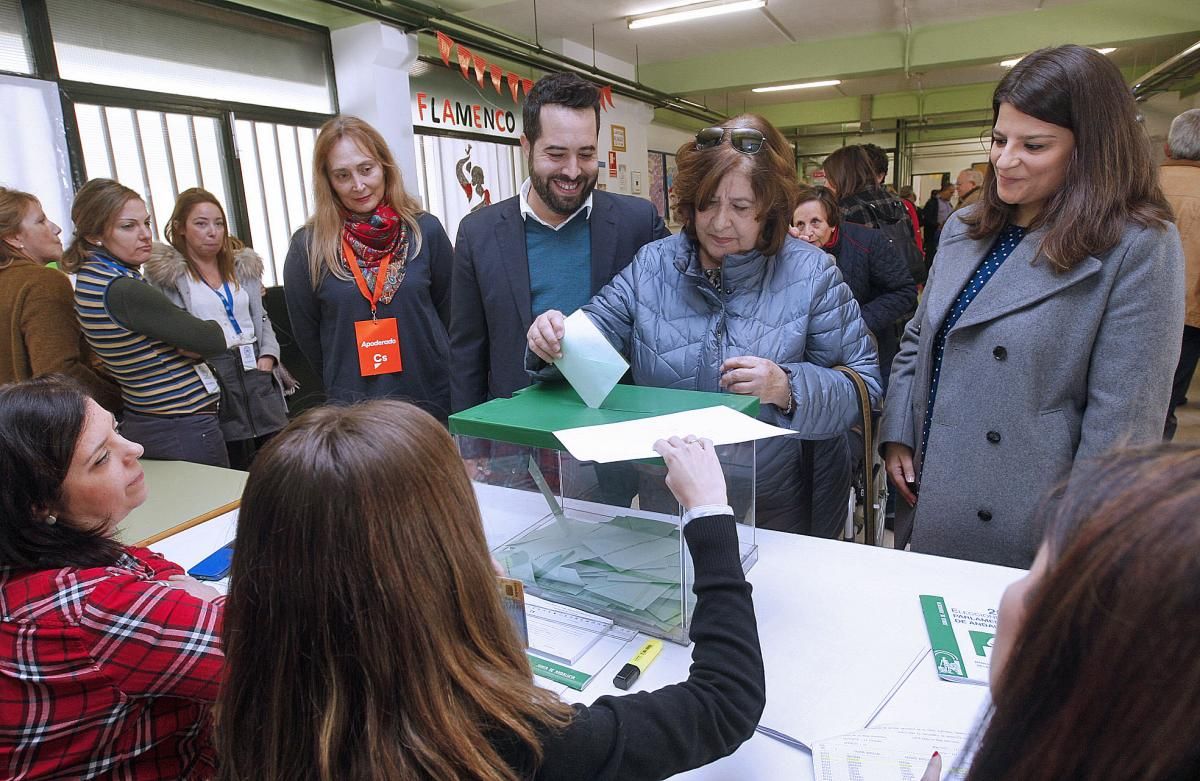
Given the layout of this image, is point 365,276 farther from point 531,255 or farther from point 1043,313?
point 1043,313

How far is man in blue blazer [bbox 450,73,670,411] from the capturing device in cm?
184

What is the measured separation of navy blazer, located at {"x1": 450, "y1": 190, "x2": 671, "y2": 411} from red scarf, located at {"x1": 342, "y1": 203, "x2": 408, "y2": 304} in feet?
1.28

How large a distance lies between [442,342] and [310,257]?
481 millimetres

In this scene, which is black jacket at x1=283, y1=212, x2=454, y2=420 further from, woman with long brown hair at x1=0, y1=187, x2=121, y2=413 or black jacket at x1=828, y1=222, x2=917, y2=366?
black jacket at x1=828, y1=222, x2=917, y2=366

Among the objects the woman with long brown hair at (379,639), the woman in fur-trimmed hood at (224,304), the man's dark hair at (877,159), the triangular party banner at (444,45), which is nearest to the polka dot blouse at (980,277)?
the woman with long brown hair at (379,639)

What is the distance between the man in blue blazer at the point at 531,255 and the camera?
1841mm

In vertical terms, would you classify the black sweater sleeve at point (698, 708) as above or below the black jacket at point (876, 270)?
below

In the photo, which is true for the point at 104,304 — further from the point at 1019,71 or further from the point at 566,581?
the point at 1019,71

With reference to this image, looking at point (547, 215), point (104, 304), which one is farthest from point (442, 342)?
point (104, 304)

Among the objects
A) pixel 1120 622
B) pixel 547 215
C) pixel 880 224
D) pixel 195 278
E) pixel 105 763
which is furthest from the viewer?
pixel 880 224

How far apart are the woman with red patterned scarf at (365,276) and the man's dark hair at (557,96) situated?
2.12ft

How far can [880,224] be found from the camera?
3180mm

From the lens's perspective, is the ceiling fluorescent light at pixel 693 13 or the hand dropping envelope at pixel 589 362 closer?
the hand dropping envelope at pixel 589 362

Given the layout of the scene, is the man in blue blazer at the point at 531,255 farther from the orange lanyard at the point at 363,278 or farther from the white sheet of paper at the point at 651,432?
the white sheet of paper at the point at 651,432
